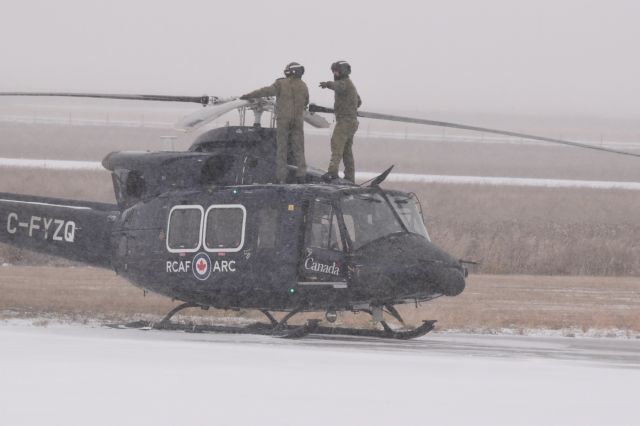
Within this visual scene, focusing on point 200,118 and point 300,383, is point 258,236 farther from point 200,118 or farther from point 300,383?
point 300,383

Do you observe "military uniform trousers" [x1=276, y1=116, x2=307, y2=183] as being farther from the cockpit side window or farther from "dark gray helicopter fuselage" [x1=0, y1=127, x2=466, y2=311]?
the cockpit side window

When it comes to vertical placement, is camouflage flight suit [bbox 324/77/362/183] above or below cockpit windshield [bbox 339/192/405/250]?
above

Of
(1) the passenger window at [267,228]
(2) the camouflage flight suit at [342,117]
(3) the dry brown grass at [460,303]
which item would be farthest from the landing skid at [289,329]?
(2) the camouflage flight suit at [342,117]

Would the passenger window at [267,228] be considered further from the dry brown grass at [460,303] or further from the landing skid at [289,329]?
the dry brown grass at [460,303]

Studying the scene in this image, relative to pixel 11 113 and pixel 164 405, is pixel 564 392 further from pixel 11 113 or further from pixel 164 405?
pixel 11 113

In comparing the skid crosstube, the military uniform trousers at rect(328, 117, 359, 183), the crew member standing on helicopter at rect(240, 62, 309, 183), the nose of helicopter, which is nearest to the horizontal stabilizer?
the skid crosstube

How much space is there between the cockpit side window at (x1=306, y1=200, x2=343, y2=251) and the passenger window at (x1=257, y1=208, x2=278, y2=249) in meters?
0.46

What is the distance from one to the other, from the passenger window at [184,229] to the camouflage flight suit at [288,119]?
3.83 ft

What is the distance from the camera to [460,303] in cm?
2097

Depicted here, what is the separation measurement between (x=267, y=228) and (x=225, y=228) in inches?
23.6

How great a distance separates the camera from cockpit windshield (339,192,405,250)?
1480 centimetres

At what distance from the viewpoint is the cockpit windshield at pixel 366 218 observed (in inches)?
583

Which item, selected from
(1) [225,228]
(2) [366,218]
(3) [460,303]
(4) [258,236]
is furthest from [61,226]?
(3) [460,303]

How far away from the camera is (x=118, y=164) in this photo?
1666cm
